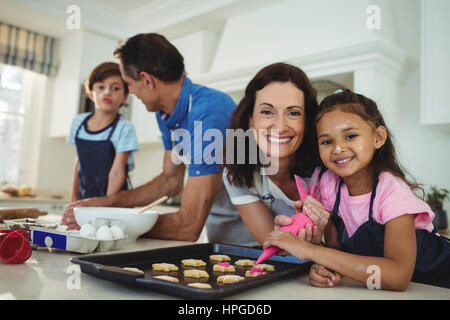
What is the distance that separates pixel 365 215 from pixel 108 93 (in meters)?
1.46

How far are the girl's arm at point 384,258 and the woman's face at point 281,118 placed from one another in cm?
37

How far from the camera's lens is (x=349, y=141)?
2.91ft

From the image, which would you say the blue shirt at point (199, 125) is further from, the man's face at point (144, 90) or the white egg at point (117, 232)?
the white egg at point (117, 232)

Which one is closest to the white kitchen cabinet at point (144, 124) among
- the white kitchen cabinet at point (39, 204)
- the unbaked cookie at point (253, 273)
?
the white kitchen cabinet at point (39, 204)

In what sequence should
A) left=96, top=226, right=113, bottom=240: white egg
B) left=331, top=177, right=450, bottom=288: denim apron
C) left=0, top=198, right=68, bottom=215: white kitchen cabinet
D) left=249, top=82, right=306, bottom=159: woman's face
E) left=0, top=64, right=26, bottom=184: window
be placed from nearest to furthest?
left=331, top=177, right=450, bottom=288: denim apron
left=96, top=226, right=113, bottom=240: white egg
left=249, top=82, right=306, bottom=159: woman's face
left=0, top=198, right=68, bottom=215: white kitchen cabinet
left=0, top=64, right=26, bottom=184: window

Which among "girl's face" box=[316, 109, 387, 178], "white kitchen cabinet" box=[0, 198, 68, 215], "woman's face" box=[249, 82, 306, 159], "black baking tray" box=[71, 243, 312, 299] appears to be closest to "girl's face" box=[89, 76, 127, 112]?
"woman's face" box=[249, 82, 306, 159]

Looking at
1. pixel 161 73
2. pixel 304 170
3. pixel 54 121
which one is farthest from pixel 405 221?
pixel 54 121

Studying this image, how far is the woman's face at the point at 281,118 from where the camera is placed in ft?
3.53

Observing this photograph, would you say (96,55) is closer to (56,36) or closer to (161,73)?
(56,36)

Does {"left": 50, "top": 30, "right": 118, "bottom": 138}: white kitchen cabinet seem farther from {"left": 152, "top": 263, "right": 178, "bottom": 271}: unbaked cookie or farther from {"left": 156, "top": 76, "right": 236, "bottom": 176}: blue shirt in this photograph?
{"left": 152, "top": 263, "right": 178, "bottom": 271}: unbaked cookie

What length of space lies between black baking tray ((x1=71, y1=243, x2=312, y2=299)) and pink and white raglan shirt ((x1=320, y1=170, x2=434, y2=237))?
0.18 meters

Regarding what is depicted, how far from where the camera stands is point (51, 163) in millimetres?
3973

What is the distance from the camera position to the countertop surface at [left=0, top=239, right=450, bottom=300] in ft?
1.92

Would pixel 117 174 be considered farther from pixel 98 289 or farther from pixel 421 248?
pixel 421 248
